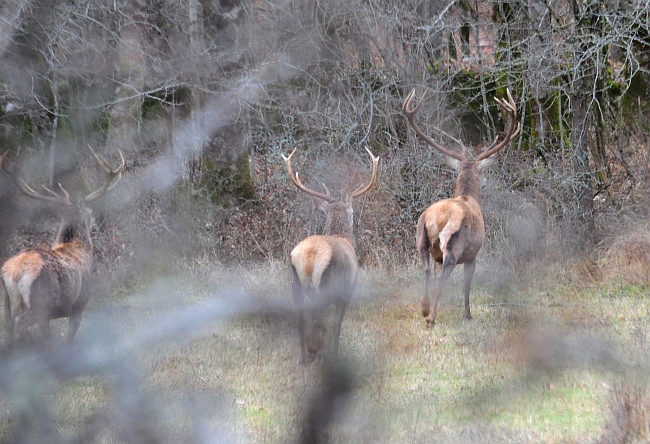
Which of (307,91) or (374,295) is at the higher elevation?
(307,91)

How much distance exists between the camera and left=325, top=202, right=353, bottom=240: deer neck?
8.63 metres

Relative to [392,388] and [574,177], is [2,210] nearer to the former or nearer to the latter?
[392,388]

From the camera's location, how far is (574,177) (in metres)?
13.6

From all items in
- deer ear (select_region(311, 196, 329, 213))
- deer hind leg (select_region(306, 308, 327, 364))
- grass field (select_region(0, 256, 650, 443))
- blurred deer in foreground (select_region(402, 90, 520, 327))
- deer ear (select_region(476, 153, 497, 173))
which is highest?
deer ear (select_region(476, 153, 497, 173))

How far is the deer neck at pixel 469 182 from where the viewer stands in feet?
34.7

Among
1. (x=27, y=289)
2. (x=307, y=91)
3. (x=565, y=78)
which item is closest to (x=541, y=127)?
(x=565, y=78)

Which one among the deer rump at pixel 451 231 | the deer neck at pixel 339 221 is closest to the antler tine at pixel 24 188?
the deer neck at pixel 339 221

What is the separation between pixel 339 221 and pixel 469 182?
2.65m

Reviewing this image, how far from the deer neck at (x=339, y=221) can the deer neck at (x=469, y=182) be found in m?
2.27

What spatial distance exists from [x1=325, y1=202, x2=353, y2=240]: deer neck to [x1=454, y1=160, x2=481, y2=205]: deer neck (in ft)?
7.46

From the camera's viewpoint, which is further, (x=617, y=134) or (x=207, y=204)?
(x=617, y=134)

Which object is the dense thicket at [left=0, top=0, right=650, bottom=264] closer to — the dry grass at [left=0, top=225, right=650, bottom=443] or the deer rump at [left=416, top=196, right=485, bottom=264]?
the deer rump at [left=416, top=196, right=485, bottom=264]

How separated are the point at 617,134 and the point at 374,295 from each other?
1415cm

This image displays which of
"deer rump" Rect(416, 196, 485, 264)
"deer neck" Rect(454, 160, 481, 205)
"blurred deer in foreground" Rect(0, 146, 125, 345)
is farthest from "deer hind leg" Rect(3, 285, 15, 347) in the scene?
"deer neck" Rect(454, 160, 481, 205)
